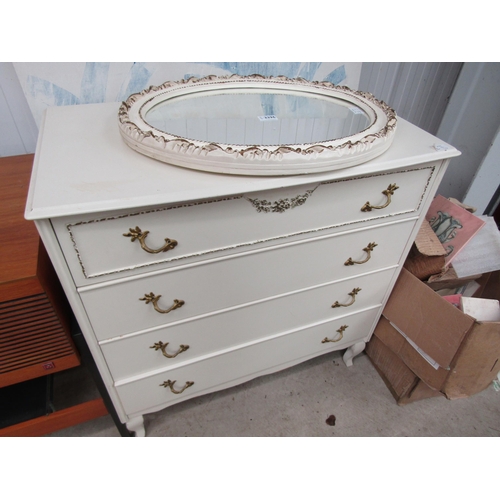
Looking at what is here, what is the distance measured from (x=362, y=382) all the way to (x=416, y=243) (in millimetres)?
636

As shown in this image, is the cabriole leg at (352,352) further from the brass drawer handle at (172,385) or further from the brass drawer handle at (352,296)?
the brass drawer handle at (172,385)

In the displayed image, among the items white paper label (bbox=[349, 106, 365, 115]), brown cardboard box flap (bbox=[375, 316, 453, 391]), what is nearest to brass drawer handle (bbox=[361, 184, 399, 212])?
white paper label (bbox=[349, 106, 365, 115])

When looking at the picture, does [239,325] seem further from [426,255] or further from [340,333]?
[426,255]

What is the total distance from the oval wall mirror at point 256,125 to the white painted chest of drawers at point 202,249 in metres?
0.03

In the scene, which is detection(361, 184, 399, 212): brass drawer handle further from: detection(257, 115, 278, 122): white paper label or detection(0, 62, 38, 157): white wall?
detection(0, 62, 38, 157): white wall

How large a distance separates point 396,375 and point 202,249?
3.30 ft

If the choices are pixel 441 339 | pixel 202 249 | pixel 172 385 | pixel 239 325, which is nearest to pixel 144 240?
pixel 202 249

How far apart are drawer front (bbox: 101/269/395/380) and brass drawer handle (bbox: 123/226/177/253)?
10.5 inches

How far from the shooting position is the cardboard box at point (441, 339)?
1.07 meters

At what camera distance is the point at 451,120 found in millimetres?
1558

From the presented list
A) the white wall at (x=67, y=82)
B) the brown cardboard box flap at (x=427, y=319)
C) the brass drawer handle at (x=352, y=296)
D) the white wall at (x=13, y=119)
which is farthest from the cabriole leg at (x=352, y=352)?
the white wall at (x=13, y=119)

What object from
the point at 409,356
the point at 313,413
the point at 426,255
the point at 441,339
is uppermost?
the point at 426,255

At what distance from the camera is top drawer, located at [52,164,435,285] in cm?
72

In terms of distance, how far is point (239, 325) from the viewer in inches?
41.6
